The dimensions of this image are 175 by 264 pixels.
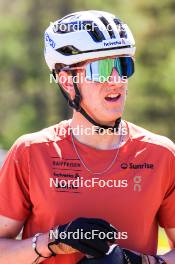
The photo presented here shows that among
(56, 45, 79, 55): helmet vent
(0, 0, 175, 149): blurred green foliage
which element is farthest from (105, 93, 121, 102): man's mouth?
(0, 0, 175, 149): blurred green foliage

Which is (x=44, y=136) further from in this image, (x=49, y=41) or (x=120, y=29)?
(x=120, y=29)

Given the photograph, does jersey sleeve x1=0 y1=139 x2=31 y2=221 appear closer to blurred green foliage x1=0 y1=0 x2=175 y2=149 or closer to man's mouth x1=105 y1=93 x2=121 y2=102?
man's mouth x1=105 y1=93 x2=121 y2=102

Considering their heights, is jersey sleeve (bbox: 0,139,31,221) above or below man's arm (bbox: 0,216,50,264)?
above

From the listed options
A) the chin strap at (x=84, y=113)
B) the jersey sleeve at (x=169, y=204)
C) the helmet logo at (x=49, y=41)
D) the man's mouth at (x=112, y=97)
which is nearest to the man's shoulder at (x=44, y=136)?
the chin strap at (x=84, y=113)

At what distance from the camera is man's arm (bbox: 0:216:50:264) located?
3.15 metres

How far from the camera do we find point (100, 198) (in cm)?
321

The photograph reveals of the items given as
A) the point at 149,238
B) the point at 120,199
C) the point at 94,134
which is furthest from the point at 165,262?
the point at 94,134

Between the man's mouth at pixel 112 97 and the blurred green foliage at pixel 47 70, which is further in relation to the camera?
the blurred green foliage at pixel 47 70

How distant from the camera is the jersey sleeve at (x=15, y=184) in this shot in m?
3.21

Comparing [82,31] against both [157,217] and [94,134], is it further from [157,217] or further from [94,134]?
[157,217]

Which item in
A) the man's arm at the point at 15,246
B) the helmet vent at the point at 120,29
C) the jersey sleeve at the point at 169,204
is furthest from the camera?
the helmet vent at the point at 120,29

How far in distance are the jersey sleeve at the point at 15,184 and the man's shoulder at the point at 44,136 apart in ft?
0.07

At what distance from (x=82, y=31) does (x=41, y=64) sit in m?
24.2

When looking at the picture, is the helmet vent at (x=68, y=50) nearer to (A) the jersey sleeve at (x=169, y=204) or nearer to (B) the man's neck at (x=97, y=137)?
(B) the man's neck at (x=97, y=137)
